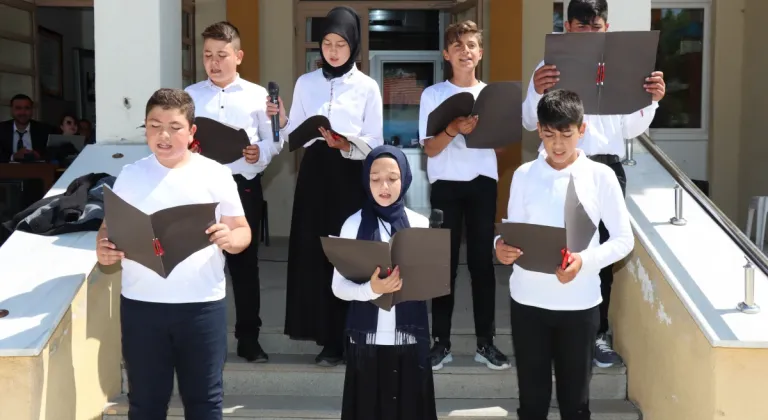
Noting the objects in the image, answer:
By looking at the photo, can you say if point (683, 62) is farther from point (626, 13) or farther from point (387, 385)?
point (387, 385)

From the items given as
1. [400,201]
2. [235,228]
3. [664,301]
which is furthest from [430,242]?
[664,301]

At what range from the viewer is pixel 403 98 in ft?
30.4

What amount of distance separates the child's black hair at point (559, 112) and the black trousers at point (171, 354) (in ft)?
4.94

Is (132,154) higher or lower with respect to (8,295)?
higher

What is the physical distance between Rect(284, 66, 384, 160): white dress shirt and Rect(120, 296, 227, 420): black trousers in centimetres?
135

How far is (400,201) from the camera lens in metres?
3.37

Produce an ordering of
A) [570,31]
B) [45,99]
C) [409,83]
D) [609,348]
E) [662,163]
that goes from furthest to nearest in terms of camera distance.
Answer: [45,99] < [409,83] < [662,163] < [609,348] < [570,31]

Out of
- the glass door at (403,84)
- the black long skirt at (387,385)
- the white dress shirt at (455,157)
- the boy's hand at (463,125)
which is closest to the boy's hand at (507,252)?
the black long skirt at (387,385)

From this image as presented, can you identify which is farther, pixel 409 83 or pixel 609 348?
pixel 409 83

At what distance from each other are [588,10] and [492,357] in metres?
1.83

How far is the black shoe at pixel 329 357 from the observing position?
14.6ft

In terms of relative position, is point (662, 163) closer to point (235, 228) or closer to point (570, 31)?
point (570, 31)

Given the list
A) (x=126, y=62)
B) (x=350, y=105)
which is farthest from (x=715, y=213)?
(x=126, y=62)

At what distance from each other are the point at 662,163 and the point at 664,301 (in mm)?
1258
